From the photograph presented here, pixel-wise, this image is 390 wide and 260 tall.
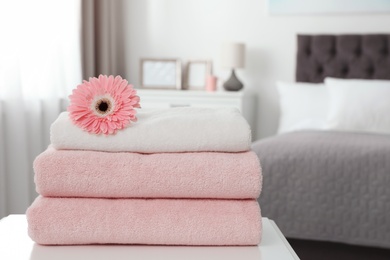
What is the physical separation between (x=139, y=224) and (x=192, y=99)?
3043 mm

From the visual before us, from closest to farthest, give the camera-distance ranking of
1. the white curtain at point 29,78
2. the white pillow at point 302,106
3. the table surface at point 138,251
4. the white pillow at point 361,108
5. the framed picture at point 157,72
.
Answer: the table surface at point 138,251 → the white curtain at point 29,78 → the white pillow at point 361,108 → the white pillow at point 302,106 → the framed picture at point 157,72

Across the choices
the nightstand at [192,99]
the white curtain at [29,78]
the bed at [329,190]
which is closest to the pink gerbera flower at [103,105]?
the bed at [329,190]

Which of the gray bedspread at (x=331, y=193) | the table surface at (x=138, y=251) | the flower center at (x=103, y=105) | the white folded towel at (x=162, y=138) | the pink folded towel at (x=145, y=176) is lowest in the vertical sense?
the gray bedspread at (x=331, y=193)

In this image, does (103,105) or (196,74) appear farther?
(196,74)

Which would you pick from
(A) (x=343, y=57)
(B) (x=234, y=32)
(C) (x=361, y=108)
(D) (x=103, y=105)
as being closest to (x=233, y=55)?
(B) (x=234, y=32)

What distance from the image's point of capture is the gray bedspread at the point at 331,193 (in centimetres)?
236

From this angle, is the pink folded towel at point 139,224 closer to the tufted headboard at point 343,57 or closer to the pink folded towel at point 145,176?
the pink folded towel at point 145,176

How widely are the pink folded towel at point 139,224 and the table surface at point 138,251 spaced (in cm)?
1

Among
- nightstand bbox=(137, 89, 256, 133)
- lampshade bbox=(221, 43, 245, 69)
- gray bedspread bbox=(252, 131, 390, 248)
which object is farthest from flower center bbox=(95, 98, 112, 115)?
lampshade bbox=(221, 43, 245, 69)

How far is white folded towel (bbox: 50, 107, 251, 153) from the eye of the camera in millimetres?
872

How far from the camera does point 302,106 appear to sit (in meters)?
3.78

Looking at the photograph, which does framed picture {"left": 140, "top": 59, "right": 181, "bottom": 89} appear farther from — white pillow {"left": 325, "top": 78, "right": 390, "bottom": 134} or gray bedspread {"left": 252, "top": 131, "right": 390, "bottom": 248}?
gray bedspread {"left": 252, "top": 131, "right": 390, "bottom": 248}

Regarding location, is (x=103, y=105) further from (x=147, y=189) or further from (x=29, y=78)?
(x=29, y=78)

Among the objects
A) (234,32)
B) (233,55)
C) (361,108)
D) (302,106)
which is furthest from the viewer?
(234,32)
